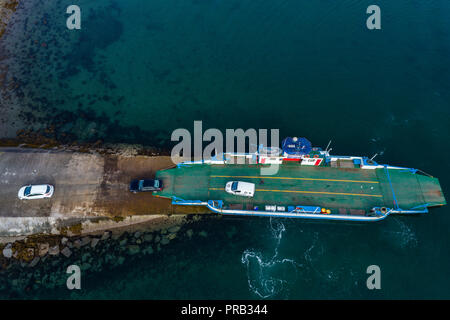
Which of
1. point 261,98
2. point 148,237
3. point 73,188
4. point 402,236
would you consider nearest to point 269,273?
point 148,237

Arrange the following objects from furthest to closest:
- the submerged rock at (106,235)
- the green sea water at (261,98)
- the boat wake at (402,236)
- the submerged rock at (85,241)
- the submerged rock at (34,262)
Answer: the submerged rock at (106,235), the submerged rock at (85,241), the submerged rock at (34,262), the boat wake at (402,236), the green sea water at (261,98)

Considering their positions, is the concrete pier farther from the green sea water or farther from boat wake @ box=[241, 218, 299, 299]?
boat wake @ box=[241, 218, 299, 299]

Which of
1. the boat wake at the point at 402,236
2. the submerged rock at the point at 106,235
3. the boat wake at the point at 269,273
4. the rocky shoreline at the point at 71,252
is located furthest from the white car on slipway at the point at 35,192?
the boat wake at the point at 402,236

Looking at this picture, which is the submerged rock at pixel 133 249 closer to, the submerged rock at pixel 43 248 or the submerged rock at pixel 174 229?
the submerged rock at pixel 174 229

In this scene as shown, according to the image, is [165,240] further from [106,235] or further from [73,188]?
[73,188]

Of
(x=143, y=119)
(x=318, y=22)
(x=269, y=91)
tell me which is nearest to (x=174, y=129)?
(x=143, y=119)
